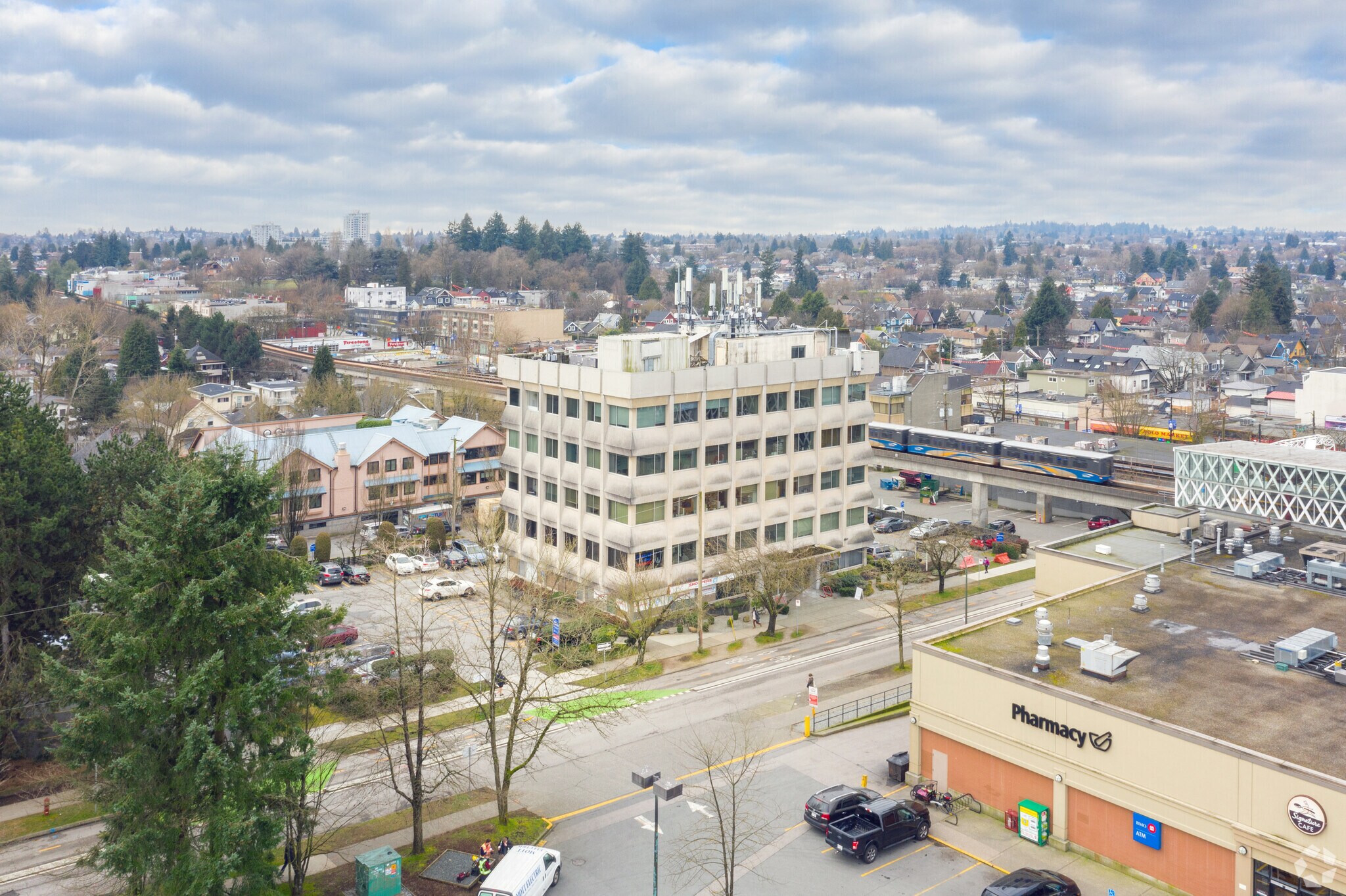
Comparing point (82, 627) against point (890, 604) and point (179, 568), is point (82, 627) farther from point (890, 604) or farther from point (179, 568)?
point (890, 604)

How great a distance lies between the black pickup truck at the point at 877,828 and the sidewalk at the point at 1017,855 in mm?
809

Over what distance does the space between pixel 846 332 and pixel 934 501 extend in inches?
768

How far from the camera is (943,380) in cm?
8788

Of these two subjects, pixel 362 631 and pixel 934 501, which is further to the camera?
pixel 934 501

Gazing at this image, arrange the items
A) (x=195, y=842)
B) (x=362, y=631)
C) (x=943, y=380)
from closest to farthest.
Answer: (x=195, y=842) < (x=362, y=631) < (x=943, y=380)

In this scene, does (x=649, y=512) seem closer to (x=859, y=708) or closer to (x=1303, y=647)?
(x=859, y=708)

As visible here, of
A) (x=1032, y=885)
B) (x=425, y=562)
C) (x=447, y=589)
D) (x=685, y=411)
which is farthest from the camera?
(x=425, y=562)

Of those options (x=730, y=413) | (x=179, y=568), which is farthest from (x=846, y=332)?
(x=179, y=568)

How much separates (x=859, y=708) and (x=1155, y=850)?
13119 mm

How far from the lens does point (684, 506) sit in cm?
4841

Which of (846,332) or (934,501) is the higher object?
(846,332)

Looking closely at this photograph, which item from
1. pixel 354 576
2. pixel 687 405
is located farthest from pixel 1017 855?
pixel 354 576

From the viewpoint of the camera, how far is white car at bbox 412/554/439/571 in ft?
187
